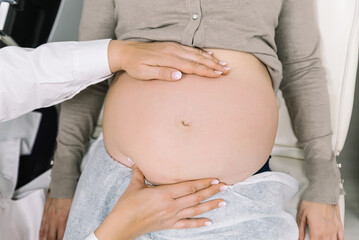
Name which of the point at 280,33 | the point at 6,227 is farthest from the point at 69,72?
the point at 280,33

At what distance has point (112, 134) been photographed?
860 millimetres

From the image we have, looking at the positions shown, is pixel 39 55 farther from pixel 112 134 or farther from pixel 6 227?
pixel 6 227

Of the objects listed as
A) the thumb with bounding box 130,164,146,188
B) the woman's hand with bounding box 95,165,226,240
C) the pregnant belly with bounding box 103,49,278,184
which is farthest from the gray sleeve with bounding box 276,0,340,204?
the thumb with bounding box 130,164,146,188

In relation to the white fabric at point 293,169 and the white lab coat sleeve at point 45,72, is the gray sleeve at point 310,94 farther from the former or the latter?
the white lab coat sleeve at point 45,72

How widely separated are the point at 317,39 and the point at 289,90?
15 centimetres

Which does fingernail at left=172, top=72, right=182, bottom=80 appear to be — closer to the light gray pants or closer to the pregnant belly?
the pregnant belly

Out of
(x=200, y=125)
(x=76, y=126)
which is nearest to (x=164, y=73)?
(x=200, y=125)

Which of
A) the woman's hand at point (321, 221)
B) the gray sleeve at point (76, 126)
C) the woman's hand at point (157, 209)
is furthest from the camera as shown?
the gray sleeve at point (76, 126)

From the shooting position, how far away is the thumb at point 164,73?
2.57 ft

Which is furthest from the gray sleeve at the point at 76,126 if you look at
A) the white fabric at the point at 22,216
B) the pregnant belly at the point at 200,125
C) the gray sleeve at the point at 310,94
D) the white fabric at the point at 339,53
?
the white fabric at the point at 339,53

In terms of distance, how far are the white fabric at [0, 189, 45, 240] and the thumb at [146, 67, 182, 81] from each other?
501 mm

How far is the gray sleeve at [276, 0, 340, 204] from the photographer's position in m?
0.89

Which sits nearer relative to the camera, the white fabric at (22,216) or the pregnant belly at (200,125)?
the pregnant belly at (200,125)

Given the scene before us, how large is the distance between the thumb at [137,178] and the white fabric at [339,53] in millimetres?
537
